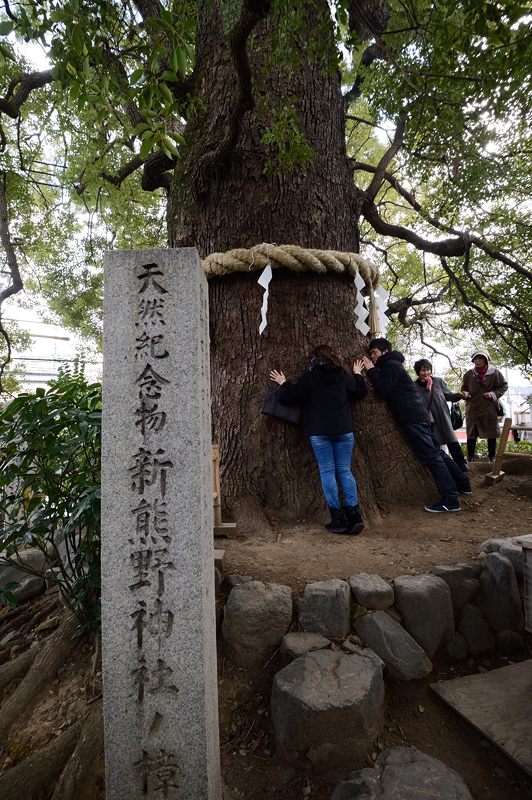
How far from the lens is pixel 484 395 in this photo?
5.38 meters

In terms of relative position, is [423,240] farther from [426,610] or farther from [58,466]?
[58,466]

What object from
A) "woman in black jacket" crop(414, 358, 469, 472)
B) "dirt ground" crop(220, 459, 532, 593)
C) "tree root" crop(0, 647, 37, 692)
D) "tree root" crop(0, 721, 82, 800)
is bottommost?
"tree root" crop(0, 721, 82, 800)

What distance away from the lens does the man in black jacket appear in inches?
130

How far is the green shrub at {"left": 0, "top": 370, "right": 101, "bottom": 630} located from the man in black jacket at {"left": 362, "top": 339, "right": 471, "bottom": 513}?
7.18 ft

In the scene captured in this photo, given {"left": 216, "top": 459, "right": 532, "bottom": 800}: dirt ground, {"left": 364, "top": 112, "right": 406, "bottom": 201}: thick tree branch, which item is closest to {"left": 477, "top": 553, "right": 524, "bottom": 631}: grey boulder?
{"left": 216, "top": 459, "right": 532, "bottom": 800}: dirt ground

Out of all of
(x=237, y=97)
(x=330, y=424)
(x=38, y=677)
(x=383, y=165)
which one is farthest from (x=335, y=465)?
(x=383, y=165)

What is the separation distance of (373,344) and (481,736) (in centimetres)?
259

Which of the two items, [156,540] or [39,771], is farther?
[39,771]

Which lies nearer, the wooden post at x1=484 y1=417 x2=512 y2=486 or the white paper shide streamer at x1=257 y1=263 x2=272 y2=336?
the white paper shide streamer at x1=257 y1=263 x2=272 y2=336

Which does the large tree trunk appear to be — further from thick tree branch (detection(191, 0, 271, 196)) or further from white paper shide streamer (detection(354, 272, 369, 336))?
white paper shide streamer (detection(354, 272, 369, 336))

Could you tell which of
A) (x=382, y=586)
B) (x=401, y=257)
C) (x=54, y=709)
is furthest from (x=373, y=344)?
(x=401, y=257)

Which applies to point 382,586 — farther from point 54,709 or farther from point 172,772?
point 54,709

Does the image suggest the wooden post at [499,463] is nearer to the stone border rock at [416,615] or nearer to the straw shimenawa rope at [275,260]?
the stone border rock at [416,615]

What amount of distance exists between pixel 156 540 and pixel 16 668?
1761 millimetres
